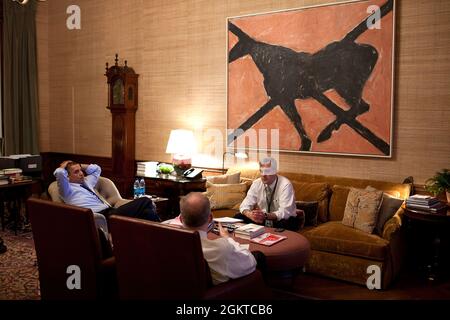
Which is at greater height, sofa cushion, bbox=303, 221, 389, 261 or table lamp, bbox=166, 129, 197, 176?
table lamp, bbox=166, 129, 197, 176

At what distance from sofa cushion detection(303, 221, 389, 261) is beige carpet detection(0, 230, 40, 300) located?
7.87ft

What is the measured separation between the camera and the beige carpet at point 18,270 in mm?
3891

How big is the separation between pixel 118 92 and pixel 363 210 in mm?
3913

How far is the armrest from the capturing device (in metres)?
4.23

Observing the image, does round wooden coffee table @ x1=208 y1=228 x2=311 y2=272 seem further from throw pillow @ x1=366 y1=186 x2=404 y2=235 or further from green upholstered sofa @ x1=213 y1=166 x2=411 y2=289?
throw pillow @ x1=366 y1=186 x2=404 y2=235

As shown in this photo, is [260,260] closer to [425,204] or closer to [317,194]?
[425,204]

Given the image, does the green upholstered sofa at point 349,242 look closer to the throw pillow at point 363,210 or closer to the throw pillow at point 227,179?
the throw pillow at point 363,210

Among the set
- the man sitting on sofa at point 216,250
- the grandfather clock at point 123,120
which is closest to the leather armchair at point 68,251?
the man sitting on sofa at point 216,250

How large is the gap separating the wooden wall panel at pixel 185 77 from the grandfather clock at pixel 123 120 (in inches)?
4.4

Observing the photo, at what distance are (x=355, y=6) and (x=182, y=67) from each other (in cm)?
242

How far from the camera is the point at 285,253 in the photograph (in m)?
3.44

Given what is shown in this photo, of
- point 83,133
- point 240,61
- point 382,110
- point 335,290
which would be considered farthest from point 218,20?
point 335,290

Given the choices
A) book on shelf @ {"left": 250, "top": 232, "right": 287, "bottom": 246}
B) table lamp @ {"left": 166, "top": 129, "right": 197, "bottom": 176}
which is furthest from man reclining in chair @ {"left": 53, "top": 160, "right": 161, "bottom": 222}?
table lamp @ {"left": 166, "top": 129, "right": 197, "bottom": 176}

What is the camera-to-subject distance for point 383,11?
16.0ft
